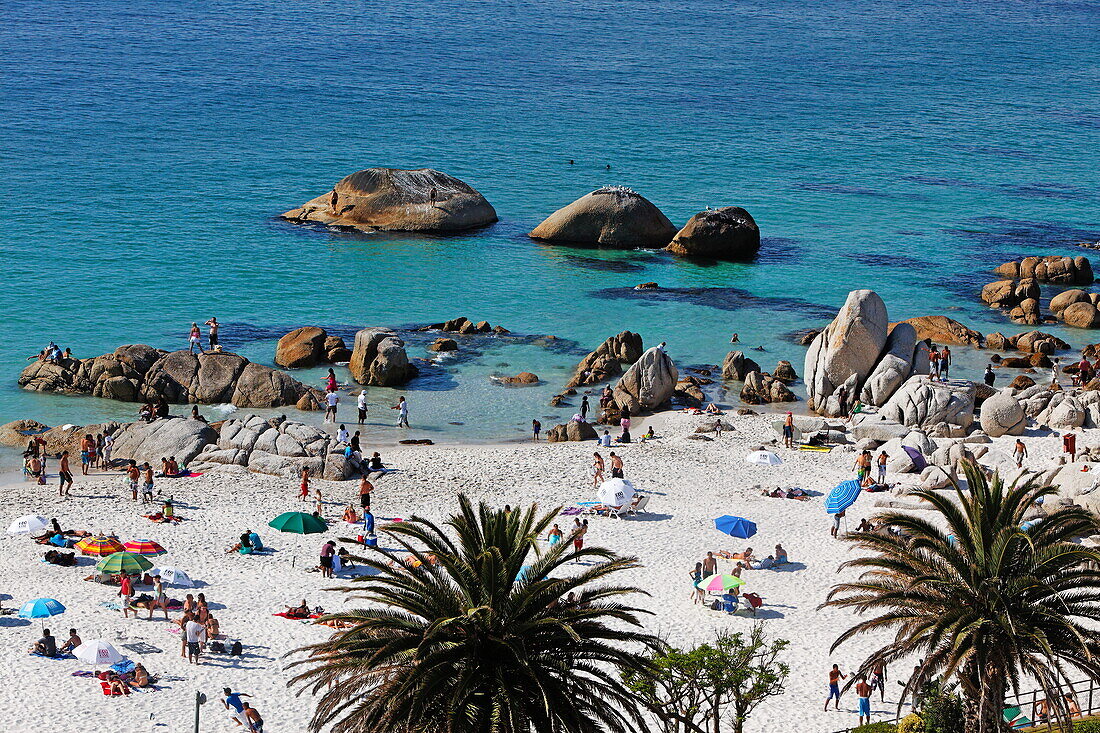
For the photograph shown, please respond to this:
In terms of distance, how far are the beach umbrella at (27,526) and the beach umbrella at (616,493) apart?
15.7 m

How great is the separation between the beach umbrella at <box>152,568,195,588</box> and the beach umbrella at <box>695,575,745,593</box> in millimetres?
12816

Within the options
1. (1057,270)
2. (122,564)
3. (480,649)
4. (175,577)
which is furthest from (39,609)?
(1057,270)

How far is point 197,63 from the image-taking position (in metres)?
120

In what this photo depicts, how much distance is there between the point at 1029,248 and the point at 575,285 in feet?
92.1

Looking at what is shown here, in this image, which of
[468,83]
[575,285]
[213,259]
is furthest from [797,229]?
[468,83]

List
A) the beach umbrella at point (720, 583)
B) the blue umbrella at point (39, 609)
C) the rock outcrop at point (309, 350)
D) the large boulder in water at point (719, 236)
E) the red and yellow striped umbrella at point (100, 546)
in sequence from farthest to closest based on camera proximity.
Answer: the large boulder in water at point (719, 236), the rock outcrop at point (309, 350), the red and yellow striped umbrella at point (100, 546), the beach umbrella at point (720, 583), the blue umbrella at point (39, 609)

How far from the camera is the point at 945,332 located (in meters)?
57.8

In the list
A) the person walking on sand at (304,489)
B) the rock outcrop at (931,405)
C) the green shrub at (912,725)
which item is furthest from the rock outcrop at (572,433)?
the green shrub at (912,725)

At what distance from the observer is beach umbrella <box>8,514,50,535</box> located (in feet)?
114

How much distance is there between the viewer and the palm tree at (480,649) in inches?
714

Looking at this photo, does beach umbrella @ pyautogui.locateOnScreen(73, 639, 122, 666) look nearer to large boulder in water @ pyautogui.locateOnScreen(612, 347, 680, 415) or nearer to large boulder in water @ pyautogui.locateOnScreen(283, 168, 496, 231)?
large boulder in water @ pyautogui.locateOnScreen(612, 347, 680, 415)

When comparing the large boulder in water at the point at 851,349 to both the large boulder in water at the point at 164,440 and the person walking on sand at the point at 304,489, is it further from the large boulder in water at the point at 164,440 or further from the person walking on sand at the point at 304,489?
the large boulder in water at the point at 164,440

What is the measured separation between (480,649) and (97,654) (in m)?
12.3

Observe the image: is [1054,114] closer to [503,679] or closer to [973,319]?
[973,319]
